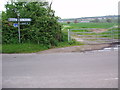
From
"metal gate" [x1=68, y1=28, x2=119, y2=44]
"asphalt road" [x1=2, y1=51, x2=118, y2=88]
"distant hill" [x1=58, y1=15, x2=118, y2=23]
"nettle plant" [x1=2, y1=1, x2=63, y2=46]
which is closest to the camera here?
"asphalt road" [x1=2, y1=51, x2=118, y2=88]

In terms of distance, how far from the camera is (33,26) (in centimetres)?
1128

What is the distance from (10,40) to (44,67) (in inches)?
213

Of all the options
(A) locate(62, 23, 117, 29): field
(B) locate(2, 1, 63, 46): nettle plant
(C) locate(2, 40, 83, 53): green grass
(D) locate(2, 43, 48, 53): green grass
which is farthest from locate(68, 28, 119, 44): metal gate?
(D) locate(2, 43, 48, 53): green grass

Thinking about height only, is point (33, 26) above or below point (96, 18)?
below

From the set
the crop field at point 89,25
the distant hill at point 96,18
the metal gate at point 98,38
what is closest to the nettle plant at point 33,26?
the metal gate at point 98,38

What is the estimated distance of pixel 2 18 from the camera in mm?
11781

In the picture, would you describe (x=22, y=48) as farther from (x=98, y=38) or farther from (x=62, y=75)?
(x=98, y=38)

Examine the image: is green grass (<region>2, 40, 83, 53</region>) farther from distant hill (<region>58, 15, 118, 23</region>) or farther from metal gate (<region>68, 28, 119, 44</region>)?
distant hill (<region>58, 15, 118, 23</region>)

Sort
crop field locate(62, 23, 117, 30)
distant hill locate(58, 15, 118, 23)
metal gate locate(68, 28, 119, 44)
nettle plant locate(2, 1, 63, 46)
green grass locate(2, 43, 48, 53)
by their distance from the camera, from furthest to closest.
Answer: crop field locate(62, 23, 117, 30) < distant hill locate(58, 15, 118, 23) < metal gate locate(68, 28, 119, 44) < nettle plant locate(2, 1, 63, 46) < green grass locate(2, 43, 48, 53)

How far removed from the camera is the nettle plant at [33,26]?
36.2ft

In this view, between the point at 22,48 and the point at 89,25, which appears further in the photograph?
the point at 89,25

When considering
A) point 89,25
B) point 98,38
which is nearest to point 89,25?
point 89,25

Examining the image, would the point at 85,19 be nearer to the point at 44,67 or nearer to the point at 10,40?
the point at 10,40

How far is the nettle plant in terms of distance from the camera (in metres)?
11.0
